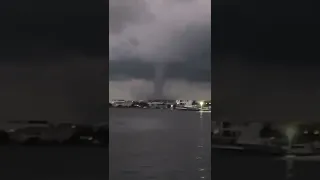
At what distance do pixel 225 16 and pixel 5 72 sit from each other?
1.79 meters

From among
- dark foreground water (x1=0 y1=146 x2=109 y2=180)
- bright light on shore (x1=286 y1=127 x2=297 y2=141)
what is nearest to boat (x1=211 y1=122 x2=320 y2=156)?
bright light on shore (x1=286 y1=127 x2=297 y2=141)

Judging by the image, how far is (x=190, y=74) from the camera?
456 centimetres

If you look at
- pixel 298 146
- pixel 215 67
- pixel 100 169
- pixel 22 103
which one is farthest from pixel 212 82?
pixel 22 103

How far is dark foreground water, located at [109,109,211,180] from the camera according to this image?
9.44 metres

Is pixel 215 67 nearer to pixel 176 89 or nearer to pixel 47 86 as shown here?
pixel 47 86

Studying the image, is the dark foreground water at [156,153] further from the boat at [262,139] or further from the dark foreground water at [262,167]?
the dark foreground water at [262,167]

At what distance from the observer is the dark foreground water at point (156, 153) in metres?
9.44

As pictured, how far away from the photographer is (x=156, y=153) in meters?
17.5

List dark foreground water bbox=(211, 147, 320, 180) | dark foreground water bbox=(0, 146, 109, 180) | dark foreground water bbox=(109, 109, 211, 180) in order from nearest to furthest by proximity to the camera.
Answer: dark foreground water bbox=(211, 147, 320, 180)
dark foreground water bbox=(0, 146, 109, 180)
dark foreground water bbox=(109, 109, 211, 180)

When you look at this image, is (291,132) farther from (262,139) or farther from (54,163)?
(54,163)

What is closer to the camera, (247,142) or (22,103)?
(247,142)

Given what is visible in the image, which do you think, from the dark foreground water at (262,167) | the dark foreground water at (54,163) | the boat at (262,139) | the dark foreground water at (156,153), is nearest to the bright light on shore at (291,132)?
the boat at (262,139)

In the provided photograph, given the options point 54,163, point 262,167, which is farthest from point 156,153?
point 262,167

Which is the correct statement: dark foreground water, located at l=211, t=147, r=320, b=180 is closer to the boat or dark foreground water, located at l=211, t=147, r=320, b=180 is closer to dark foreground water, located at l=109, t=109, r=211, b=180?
the boat
